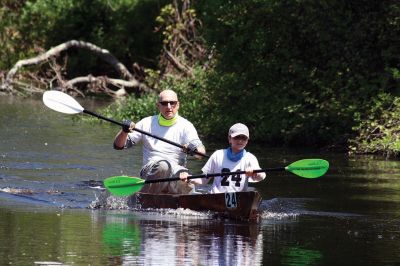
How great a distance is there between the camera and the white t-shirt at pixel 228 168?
45.2 ft

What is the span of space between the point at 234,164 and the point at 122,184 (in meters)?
1.40

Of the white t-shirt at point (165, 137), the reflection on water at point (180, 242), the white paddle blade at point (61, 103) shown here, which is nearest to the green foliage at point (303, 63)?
the white paddle blade at point (61, 103)

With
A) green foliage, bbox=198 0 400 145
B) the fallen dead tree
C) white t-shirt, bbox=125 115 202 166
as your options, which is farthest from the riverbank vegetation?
white t-shirt, bbox=125 115 202 166

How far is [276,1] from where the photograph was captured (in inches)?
933

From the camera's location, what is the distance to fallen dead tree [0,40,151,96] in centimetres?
3306

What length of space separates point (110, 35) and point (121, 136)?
25.5 m

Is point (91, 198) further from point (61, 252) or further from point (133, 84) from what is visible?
point (133, 84)

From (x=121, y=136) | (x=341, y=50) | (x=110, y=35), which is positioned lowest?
(x=121, y=136)

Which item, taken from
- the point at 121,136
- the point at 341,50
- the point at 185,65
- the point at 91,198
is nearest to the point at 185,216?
the point at 121,136

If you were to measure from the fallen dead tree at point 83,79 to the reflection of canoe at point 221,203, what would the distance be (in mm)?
16980

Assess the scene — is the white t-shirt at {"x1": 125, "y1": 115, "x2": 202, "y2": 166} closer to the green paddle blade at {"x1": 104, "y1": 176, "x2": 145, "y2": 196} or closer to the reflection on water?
the green paddle blade at {"x1": 104, "y1": 176, "x2": 145, "y2": 196}

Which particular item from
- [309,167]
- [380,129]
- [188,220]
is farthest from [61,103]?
[380,129]

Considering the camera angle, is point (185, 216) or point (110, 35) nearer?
point (185, 216)

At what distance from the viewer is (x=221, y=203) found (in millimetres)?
13500
